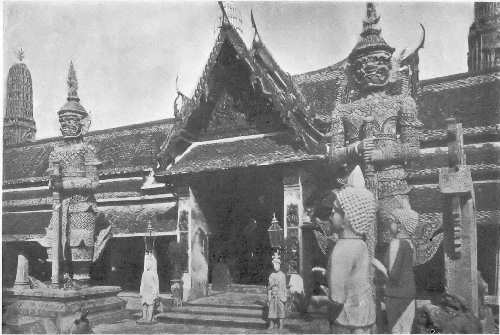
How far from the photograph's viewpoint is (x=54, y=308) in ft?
35.0

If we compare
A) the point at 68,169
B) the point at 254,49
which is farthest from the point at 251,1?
the point at 68,169

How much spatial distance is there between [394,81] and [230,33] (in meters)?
6.01

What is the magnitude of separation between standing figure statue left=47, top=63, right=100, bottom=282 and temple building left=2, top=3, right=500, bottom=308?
94cm

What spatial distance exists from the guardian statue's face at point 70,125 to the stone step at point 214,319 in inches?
206

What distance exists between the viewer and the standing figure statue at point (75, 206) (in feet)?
37.7

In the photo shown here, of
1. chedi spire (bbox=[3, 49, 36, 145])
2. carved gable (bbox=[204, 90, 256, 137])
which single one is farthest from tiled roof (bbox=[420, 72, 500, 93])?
chedi spire (bbox=[3, 49, 36, 145])

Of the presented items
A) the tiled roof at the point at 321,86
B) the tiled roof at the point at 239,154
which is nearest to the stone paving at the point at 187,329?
the tiled roof at the point at 239,154

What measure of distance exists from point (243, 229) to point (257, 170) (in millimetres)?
2862

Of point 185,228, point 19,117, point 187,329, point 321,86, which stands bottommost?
point 187,329

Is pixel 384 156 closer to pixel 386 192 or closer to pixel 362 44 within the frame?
pixel 386 192

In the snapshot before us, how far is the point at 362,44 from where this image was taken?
8500 mm

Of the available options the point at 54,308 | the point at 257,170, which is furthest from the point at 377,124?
the point at 54,308

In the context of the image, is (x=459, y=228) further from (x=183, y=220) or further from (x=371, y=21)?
(x=183, y=220)

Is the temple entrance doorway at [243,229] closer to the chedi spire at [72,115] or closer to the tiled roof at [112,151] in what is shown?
the chedi spire at [72,115]
